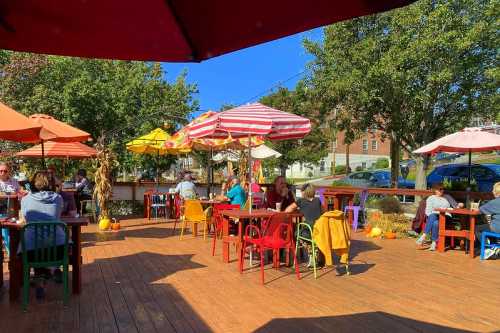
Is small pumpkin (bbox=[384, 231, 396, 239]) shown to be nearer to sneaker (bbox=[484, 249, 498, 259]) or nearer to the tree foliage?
sneaker (bbox=[484, 249, 498, 259])

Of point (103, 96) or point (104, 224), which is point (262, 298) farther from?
point (103, 96)

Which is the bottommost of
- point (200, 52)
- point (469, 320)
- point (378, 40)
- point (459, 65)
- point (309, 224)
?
point (469, 320)

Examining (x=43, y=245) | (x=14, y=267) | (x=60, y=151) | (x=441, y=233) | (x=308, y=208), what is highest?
(x=60, y=151)

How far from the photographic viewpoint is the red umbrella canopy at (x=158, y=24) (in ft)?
4.99

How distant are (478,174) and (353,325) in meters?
12.3

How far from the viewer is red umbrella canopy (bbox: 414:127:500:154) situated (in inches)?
321

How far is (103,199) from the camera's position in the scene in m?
10.3

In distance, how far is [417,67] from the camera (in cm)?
1288

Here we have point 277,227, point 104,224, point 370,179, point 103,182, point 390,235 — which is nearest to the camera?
point 277,227

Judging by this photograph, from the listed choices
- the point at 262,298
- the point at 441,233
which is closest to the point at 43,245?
the point at 262,298

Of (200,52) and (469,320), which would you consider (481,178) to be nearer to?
(469,320)

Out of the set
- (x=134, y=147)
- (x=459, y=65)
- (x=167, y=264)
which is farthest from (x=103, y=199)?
(x=459, y=65)

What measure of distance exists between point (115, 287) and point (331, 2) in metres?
4.56

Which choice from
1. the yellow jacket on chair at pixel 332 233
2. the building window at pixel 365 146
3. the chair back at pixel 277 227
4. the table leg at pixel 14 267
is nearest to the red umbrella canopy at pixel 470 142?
the yellow jacket on chair at pixel 332 233
